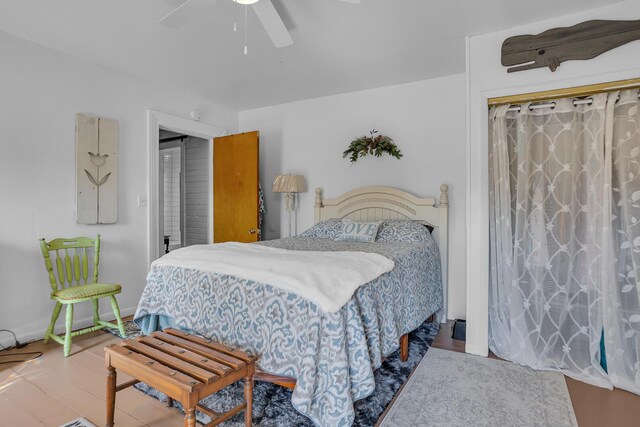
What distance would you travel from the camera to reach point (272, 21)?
2170 millimetres

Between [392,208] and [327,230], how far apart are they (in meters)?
0.74

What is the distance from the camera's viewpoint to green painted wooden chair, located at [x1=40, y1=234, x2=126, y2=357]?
8.81 ft

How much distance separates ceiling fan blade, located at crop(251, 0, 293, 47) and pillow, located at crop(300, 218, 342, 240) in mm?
1813

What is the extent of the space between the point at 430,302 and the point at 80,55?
12.5 ft

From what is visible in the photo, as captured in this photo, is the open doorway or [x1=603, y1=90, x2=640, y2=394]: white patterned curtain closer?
[x1=603, y1=90, x2=640, y2=394]: white patterned curtain

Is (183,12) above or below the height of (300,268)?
above

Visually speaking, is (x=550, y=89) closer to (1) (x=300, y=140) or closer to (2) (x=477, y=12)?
(2) (x=477, y=12)

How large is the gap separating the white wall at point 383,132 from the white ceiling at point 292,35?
0.24 meters

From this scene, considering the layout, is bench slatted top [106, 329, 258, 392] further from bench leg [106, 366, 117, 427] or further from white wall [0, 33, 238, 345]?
white wall [0, 33, 238, 345]

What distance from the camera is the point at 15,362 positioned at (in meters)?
2.52

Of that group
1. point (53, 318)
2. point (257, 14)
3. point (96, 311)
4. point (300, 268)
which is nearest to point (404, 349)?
point (300, 268)

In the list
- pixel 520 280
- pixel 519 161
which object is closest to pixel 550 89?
pixel 519 161

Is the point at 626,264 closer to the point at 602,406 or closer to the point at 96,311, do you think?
the point at 602,406

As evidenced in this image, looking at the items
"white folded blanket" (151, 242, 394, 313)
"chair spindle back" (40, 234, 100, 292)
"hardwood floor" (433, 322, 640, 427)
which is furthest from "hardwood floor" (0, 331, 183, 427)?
"hardwood floor" (433, 322, 640, 427)
